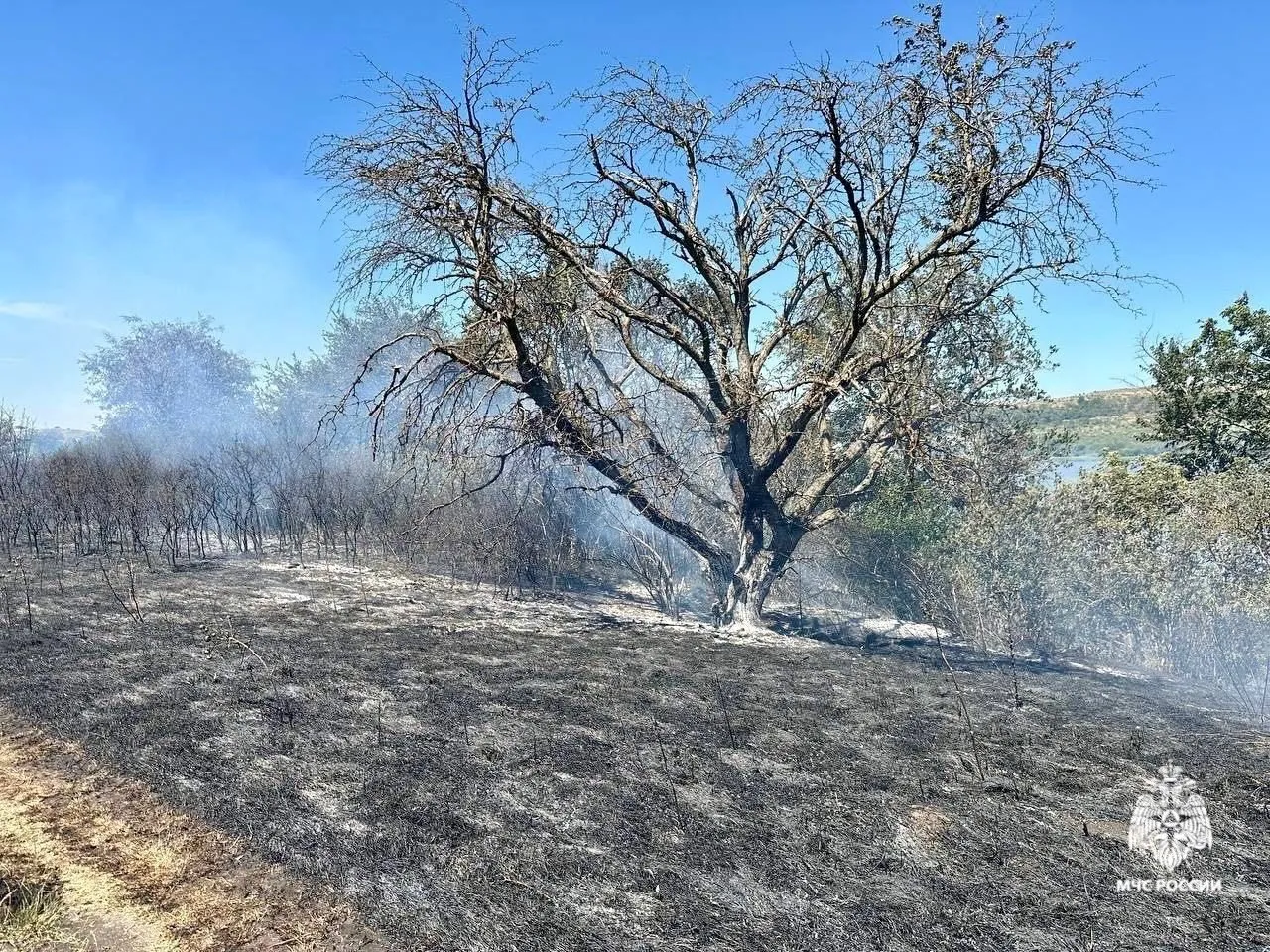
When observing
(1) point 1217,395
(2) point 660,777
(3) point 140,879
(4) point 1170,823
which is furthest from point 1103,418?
(3) point 140,879

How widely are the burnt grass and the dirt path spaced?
11 cm

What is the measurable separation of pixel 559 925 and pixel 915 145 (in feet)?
25.7

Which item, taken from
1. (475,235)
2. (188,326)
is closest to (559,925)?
(475,235)

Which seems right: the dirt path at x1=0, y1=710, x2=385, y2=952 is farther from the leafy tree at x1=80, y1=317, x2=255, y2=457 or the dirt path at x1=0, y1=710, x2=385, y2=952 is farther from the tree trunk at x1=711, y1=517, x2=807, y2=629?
the leafy tree at x1=80, y1=317, x2=255, y2=457

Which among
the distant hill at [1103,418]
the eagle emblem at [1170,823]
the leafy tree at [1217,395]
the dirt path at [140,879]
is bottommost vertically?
the dirt path at [140,879]

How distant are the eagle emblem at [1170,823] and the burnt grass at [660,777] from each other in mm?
68

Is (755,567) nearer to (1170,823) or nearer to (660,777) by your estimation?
(660,777)

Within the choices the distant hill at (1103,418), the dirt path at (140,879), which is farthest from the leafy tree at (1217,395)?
the dirt path at (140,879)

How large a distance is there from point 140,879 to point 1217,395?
562 inches

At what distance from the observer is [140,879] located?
2.72m

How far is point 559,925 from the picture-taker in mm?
2479

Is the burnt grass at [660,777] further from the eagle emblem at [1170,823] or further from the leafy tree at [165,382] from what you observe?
the leafy tree at [165,382]

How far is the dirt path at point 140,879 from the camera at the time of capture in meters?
2.40

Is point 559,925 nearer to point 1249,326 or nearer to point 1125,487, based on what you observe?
point 1125,487
